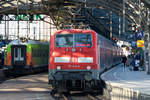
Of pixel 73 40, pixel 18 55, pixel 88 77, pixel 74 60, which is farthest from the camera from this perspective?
pixel 18 55

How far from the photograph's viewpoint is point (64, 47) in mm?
16297

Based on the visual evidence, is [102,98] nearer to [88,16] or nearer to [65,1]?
[65,1]

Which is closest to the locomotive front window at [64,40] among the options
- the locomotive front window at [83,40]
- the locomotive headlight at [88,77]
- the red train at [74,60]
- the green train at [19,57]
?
the red train at [74,60]

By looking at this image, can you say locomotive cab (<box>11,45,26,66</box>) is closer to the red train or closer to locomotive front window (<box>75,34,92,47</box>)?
the red train

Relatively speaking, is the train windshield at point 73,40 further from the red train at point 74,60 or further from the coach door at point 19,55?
the coach door at point 19,55

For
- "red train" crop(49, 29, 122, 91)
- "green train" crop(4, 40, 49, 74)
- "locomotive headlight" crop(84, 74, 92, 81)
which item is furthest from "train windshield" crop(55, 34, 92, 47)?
"green train" crop(4, 40, 49, 74)

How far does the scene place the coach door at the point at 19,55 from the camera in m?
28.1

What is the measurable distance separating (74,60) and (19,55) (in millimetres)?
13089

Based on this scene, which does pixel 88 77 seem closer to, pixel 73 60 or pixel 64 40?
pixel 73 60

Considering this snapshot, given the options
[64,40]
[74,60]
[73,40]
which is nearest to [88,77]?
[74,60]

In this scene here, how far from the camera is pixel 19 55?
28.3 meters

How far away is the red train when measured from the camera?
15.9 metres

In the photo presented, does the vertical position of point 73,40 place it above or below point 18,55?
above

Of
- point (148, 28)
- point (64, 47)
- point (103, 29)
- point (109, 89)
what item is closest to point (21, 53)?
point (148, 28)
